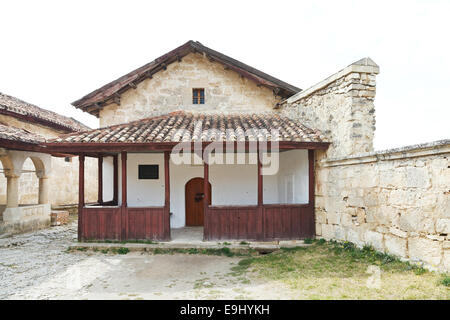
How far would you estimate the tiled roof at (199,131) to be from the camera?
25.5 ft

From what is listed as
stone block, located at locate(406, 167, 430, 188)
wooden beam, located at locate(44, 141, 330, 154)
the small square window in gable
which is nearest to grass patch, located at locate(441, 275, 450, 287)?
stone block, located at locate(406, 167, 430, 188)

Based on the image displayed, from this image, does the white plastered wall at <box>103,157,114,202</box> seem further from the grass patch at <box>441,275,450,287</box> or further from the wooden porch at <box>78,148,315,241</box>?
the grass patch at <box>441,275,450,287</box>

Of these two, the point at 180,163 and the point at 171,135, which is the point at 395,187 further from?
the point at 180,163

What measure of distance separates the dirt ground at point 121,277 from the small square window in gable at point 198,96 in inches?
222

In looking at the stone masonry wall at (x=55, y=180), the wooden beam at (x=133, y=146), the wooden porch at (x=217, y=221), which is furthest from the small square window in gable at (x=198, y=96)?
the stone masonry wall at (x=55, y=180)

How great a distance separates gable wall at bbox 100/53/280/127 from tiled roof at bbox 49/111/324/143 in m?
0.86

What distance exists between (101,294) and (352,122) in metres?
6.24

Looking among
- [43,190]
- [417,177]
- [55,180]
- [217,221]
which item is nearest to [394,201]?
[417,177]

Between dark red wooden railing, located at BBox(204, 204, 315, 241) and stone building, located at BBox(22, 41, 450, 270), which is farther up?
stone building, located at BBox(22, 41, 450, 270)

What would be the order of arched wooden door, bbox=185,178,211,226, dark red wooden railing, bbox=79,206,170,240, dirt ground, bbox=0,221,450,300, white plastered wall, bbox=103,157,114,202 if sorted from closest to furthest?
dirt ground, bbox=0,221,450,300, dark red wooden railing, bbox=79,206,170,240, arched wooden door, bbox=185,178,211,226, white plastered wall, bbox=103,157,114,202

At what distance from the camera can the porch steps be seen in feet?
25.6

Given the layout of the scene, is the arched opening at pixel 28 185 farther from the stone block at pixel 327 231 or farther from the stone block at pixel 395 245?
the stone block at pixel 395 245
